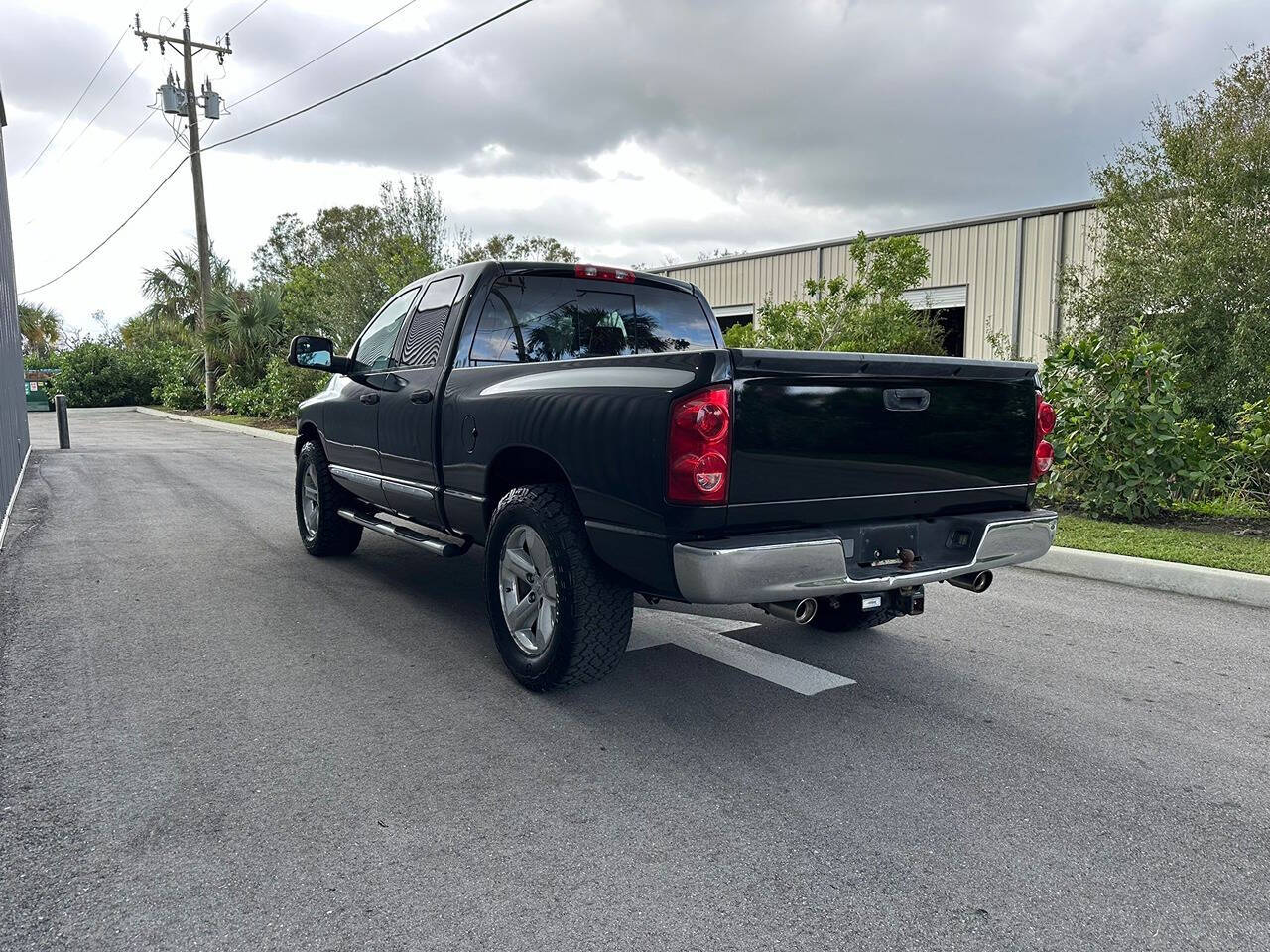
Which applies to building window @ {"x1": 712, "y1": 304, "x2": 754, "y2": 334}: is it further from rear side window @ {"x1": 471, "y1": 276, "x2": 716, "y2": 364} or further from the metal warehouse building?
rear side window @ {"x1": 471, "y1": 276, "x2": 716, "y2": 364}

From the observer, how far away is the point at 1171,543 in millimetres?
7105

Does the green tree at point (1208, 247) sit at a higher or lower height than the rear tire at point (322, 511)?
higher

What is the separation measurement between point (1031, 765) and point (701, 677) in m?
1.50

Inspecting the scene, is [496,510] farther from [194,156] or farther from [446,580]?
[194,156]

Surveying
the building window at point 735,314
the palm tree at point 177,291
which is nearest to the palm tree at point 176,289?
the palm tree at point 177,291

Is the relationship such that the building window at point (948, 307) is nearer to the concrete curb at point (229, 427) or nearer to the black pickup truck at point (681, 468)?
the concrete curb at point (229, 427)

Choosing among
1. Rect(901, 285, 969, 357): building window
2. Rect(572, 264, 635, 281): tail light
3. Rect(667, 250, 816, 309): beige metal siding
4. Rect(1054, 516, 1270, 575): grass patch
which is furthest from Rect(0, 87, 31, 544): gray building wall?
Rect(901, 285, 969, 357): building window

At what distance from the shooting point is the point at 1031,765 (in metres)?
3.45

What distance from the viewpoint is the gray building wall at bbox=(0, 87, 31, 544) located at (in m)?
9.58

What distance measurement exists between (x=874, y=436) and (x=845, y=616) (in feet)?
4.98

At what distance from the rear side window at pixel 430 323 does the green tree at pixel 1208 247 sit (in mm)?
13220

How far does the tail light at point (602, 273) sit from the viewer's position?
17.1 feet

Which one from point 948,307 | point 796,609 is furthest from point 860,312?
point 948,307

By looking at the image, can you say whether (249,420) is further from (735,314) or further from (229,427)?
(735,314)
